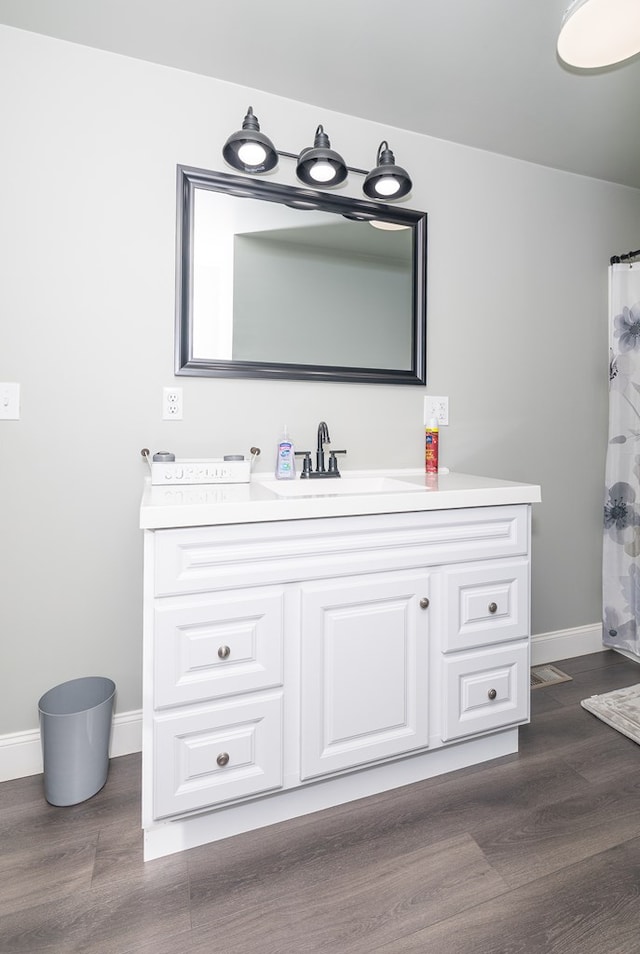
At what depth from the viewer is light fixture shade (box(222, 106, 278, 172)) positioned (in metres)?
1.57

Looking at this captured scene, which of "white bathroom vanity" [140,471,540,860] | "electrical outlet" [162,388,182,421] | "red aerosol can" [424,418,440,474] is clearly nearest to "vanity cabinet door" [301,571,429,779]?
"white bathroom vanity" [140,471,540,860]

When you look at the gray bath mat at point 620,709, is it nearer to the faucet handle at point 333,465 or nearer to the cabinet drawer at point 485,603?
the cabinet drawer at point 485,603

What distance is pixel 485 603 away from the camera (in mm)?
1545

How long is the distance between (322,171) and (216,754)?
1.85 meters

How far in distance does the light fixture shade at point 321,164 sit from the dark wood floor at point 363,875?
204 centimetres

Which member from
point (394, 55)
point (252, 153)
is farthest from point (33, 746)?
point (394, 55)

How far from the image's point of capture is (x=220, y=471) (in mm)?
1623

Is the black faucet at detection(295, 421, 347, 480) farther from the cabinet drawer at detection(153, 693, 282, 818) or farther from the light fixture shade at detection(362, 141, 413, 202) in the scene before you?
the light fixture shade at detection(362, 141, 413, 202)

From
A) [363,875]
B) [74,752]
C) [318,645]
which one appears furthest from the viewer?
[74,752]

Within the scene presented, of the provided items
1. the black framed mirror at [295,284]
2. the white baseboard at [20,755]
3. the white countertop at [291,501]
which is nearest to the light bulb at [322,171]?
the black framed mirror at [295,284]

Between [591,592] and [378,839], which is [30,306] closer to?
[378,839]

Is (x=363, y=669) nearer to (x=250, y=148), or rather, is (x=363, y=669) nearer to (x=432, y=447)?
(x=432, y=447)

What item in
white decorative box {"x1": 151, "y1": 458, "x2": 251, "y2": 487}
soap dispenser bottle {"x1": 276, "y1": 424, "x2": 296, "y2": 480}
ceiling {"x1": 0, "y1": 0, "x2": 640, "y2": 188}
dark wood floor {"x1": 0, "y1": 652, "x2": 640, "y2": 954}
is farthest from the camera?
soap dispenser bottle {"x1": 276, "y1": 424, "x2": 296, "y2": 480}

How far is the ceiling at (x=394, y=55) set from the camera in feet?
4.72
